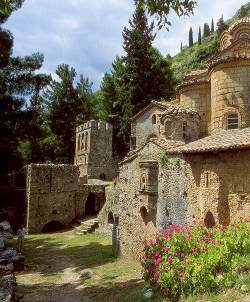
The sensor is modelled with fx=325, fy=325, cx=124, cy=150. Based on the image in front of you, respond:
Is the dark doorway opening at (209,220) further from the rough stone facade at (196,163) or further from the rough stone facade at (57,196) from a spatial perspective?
the rough stone facade at (57,196)

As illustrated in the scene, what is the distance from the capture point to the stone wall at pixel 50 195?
26844 mm

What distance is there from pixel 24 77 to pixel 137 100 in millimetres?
15884

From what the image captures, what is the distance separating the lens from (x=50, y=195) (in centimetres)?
2761

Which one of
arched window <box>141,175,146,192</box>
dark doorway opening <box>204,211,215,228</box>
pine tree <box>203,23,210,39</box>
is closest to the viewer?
dark doorway opening <box>204,211,215,228</box>

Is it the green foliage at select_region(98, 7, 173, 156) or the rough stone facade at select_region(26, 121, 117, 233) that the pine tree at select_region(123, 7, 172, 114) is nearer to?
the green foliage at select_region(98, 7, 173, 156)

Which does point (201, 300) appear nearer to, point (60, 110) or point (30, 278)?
point (30, 278)

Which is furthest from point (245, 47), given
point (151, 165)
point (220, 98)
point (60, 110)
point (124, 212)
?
point (60, 110)

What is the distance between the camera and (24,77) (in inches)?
941

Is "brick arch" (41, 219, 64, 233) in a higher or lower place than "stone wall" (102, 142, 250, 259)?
lower

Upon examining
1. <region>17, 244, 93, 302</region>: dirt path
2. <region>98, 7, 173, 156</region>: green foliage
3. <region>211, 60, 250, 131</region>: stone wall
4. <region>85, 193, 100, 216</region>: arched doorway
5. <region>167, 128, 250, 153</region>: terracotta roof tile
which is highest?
<region>98, 7, 173, 156</region>: green foliage

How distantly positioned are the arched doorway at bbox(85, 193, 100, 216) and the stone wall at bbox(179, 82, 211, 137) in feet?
50.5

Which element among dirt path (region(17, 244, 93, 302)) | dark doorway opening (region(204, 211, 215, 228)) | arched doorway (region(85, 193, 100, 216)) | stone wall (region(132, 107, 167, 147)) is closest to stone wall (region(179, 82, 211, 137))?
dark doorway opening (region(204, 211, 215, 228))

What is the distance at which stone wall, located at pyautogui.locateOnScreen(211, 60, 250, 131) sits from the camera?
15.7 meters

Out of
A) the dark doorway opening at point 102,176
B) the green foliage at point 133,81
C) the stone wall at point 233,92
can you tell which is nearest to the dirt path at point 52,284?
the stone wall at point 233,92
